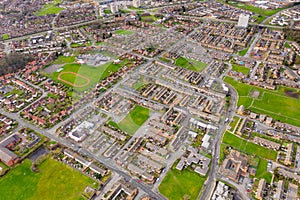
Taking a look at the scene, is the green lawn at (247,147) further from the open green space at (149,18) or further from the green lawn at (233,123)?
the open green space at (149,18)

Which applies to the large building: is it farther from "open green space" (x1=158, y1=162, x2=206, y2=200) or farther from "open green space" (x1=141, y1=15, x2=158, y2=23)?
"open green space" (x1=158, y1=162, x2=206, y2=200)

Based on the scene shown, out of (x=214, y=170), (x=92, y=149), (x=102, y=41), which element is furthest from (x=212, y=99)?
(x=102, y=41)

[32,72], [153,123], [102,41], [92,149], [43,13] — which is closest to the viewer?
[92,149]

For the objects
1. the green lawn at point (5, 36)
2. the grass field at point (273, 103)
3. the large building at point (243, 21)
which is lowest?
the grass field at point (273, 103)

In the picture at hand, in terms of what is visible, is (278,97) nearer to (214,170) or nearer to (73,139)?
(214,170)

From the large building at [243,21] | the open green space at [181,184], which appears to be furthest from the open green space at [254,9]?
the open green space at [181,184]

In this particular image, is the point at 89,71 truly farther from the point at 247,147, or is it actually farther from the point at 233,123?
the point at 247,147
